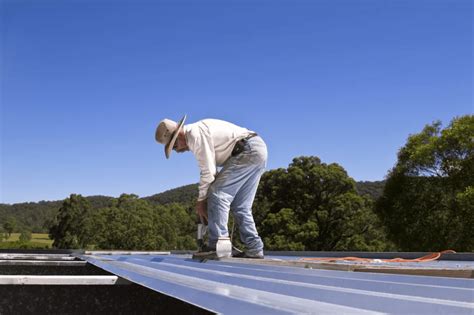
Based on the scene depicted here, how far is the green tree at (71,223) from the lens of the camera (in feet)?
127

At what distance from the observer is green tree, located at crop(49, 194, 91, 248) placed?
38.8 metres

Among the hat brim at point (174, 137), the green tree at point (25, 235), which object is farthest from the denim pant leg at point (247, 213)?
the green tree at point (25, 235)

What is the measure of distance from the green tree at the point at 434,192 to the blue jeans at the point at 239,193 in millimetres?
16418

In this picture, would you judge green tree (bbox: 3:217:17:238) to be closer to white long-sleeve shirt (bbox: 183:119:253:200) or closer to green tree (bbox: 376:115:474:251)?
green tree (bbox: 376:115:474:251)

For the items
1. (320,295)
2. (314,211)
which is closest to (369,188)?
(314,211)

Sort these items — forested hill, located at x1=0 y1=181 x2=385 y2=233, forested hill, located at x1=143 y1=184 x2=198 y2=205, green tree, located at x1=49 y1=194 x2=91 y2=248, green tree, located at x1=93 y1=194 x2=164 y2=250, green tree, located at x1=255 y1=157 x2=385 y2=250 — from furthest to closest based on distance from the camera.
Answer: forested hill, located at x1=143 y1=184 x2=198 y2=205
forested hill, located at x1=0 y1=181 x2=385 y2=233
green tree, located at x1=49 y1=194 x2=91 y2=248
green tree, located at x1=93 y1=194 x2=164 y2=250
green tree, located at x1=255 y1=157 x2=385 y2=250

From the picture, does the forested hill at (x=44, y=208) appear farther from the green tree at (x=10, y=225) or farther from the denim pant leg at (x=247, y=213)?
the denim pant leg at (x=247, y=213)

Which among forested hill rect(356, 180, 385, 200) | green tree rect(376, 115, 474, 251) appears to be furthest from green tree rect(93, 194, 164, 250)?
green tree rect(376, 115, 474, 251)

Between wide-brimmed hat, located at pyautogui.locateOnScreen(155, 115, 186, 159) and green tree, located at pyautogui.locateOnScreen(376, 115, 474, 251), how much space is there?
1694 centimetres

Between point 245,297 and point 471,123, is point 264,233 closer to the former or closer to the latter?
point 471,123

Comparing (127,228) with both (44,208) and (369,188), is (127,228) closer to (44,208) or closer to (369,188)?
(369,188)

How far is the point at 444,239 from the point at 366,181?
1626 cm

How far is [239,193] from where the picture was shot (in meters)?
4.25

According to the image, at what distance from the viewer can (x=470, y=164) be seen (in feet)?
64.5
